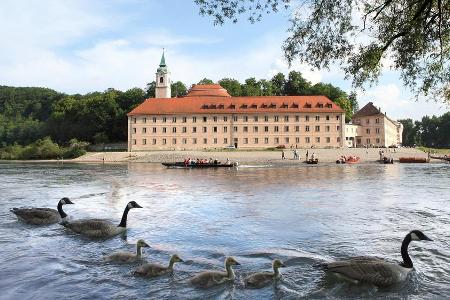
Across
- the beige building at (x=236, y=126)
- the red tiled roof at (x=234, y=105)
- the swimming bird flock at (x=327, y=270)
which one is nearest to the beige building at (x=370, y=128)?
the red tiled roof at (x=234, y=105)

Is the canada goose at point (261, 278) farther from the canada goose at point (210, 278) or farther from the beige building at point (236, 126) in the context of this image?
the beige building at point (236, 126)

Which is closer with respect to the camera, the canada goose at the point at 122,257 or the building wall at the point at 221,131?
the canada goose at the point at 122,257

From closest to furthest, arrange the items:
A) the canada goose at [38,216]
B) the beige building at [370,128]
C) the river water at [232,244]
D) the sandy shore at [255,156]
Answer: the river water at [232,244] < the canada goose at [38,216] < the sandy shore at [255,156] < the beige building at [370,128]

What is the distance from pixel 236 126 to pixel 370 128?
146 feet

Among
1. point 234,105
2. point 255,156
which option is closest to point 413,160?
point 255,156

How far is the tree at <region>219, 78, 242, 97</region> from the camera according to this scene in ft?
465

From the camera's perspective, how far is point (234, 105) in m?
119

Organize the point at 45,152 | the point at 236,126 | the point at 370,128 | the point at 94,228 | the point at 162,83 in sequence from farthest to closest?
the point at 370,128
the point at 162,83
the point at 236,126
the point at 45,152
the point at 94,228

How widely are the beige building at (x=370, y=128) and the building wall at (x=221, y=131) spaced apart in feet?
76.6

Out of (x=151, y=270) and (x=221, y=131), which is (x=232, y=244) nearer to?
(x=151, y=270)

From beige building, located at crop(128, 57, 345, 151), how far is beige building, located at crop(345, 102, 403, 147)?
21252mm

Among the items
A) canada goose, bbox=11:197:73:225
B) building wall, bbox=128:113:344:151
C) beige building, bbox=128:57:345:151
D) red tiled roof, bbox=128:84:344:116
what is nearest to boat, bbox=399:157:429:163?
beige building, bbox=128:57:345:151

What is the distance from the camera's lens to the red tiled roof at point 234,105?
116438 millimetres

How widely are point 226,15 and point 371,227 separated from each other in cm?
960
